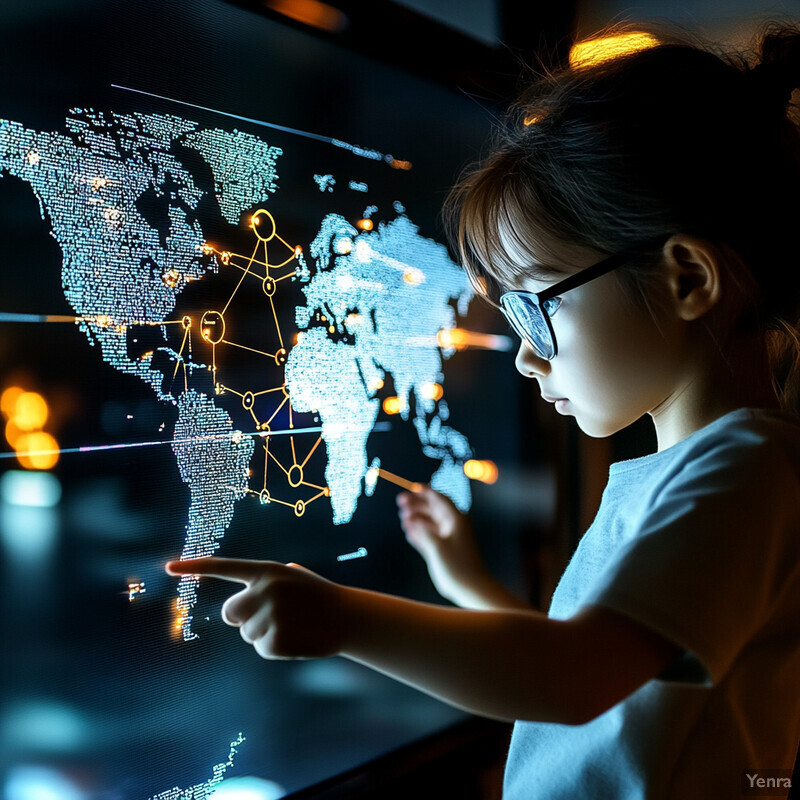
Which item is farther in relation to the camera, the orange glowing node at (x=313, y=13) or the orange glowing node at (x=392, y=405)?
the orange glowing node at (x=392, y=405)

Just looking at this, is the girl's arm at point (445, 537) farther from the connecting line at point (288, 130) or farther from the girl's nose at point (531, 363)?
the connecting line at point (288, 130)

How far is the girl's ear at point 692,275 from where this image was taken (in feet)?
2.15

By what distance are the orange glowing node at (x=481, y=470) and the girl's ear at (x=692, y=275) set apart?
0.66 metres

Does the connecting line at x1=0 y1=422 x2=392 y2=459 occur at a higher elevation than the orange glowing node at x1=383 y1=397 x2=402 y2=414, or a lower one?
lower

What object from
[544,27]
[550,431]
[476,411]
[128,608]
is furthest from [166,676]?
[544,27]

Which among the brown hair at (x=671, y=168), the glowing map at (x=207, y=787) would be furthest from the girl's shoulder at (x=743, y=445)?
the glowing map at (x=207, y=787)

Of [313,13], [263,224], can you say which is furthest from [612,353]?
[313,13]

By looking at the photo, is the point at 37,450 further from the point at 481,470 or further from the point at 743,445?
the point at 481,470

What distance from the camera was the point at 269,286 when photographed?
0.97 m

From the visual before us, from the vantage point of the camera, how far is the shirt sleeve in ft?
1.67

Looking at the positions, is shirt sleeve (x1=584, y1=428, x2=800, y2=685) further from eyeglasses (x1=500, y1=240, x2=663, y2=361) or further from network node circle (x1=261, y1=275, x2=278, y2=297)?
network node circle (x1=261, y1=275, x2=278, y2=297)

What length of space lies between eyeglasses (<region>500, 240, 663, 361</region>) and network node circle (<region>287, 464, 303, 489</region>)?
1.19 ft

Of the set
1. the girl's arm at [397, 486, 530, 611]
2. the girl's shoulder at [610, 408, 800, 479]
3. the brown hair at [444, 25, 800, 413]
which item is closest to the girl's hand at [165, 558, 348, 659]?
the girl's arm at [397, 486, 530, 611]

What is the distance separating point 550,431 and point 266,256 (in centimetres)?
72
